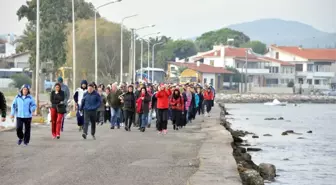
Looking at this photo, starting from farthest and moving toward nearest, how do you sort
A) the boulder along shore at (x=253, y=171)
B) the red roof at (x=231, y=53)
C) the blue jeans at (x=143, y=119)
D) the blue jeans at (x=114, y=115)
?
1. the red roof at (x=231, y=53)
2. the blue jeans at (x=114, y=115)
3. the blue jeans at (x=143, y=119)
4. the boulder along shore at (x=253, y=171)

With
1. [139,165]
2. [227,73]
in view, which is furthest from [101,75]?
[139,165]

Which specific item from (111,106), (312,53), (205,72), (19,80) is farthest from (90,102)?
(312,53)

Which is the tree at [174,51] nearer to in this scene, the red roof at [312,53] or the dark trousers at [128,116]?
the red roof at [312,53]

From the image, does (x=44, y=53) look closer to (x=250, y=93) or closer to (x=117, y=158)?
(x=250, y=93)

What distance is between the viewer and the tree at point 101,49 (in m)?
86.4

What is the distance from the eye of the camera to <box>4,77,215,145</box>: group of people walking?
825 inches

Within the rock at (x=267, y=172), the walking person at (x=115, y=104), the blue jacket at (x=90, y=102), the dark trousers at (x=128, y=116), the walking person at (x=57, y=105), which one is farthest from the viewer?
the walking person at (x=115, y=104)

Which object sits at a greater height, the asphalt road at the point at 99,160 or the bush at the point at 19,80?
the bush at the point at 19,80

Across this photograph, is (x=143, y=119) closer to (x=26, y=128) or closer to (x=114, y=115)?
(x=114, y=115)

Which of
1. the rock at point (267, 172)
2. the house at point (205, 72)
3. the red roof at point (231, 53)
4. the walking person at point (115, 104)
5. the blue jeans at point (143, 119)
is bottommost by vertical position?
the rock at point (267, 172)

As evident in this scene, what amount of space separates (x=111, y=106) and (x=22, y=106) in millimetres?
9578

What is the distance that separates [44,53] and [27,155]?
68.7 metres

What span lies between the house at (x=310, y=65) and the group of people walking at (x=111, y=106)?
121 meters

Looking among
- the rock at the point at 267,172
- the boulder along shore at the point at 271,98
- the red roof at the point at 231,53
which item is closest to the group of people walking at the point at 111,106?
the rock at the point at 267,172
